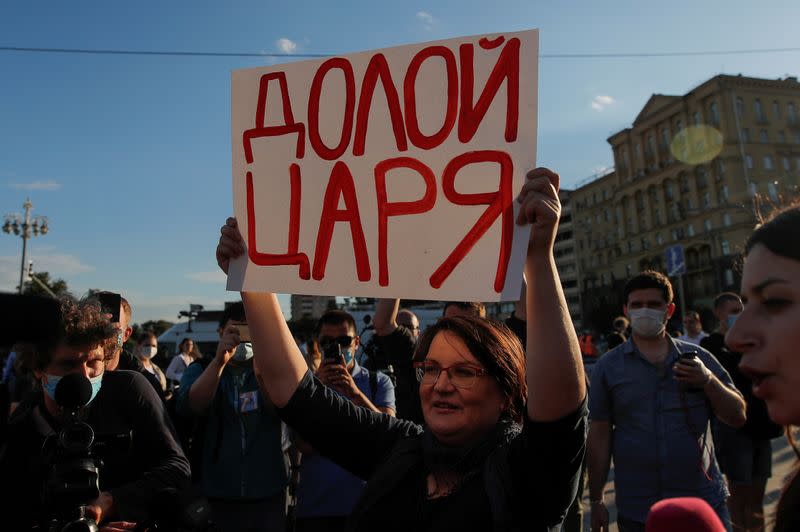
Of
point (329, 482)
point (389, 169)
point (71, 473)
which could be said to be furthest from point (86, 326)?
point (329, 482)

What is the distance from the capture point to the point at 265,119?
2.21m

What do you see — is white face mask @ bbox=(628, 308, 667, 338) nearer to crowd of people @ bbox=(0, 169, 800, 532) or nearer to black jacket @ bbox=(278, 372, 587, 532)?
crowd of people @ bbox=(0, 169, 800, 532)

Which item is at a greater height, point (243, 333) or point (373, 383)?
point (243, 333)

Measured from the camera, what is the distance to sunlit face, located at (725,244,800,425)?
110 centimetres

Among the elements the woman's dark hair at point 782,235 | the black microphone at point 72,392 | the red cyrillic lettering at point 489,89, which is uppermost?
the red cyrillic lettering at point 489,89

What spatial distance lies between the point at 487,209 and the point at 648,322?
2.11 m

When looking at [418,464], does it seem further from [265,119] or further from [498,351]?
[265,119]

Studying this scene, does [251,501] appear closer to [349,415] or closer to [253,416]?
[253,416]

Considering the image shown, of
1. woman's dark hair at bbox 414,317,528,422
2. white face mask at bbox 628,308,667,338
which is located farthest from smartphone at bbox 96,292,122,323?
white face mask at bbox 628,308,667,338

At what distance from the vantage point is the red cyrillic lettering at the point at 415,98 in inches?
74.6

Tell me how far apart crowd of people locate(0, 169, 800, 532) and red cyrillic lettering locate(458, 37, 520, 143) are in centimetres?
26

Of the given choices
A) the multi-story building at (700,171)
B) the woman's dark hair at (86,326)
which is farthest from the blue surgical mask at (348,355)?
the multi-story building at (700,171)

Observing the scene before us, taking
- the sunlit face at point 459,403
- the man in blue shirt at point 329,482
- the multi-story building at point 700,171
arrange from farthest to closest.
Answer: the multi-story building at point 700,171, the man in blue shirt at point 329,482, the sunlit face at point 459,403

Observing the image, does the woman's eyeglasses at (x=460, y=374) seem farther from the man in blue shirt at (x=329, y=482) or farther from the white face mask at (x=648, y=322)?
the white face mask at (x=648, y=322)
